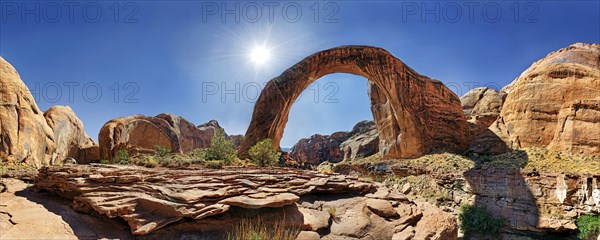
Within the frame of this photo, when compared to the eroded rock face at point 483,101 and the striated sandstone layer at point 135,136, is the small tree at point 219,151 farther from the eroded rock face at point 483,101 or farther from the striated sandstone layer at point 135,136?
the eroded rock face at point 483,101

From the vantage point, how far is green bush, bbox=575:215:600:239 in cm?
1152

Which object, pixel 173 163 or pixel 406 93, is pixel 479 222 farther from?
pixel 173 163

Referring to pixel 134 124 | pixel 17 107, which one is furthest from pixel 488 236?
pixel 134 124

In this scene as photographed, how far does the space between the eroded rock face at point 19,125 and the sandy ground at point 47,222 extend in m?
6.36

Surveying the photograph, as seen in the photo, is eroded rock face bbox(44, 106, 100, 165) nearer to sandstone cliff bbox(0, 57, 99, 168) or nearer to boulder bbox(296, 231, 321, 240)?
sandstone cliff bbox(0, 57, 99, 168)

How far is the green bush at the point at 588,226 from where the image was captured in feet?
37.8

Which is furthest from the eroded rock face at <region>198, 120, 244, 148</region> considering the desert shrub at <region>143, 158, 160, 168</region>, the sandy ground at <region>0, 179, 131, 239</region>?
the sandy ground at <region>0, 179, 131, 239</region>

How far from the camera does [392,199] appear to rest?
370 inches

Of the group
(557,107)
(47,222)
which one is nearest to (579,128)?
(557,107)

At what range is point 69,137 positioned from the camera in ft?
77.9

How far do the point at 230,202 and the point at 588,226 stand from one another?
14501 millimetres

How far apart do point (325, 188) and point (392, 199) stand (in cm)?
229

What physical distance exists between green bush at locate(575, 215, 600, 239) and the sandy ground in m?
16.1

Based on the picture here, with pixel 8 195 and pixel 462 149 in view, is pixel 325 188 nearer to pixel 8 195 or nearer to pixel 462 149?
pixel 8 195
